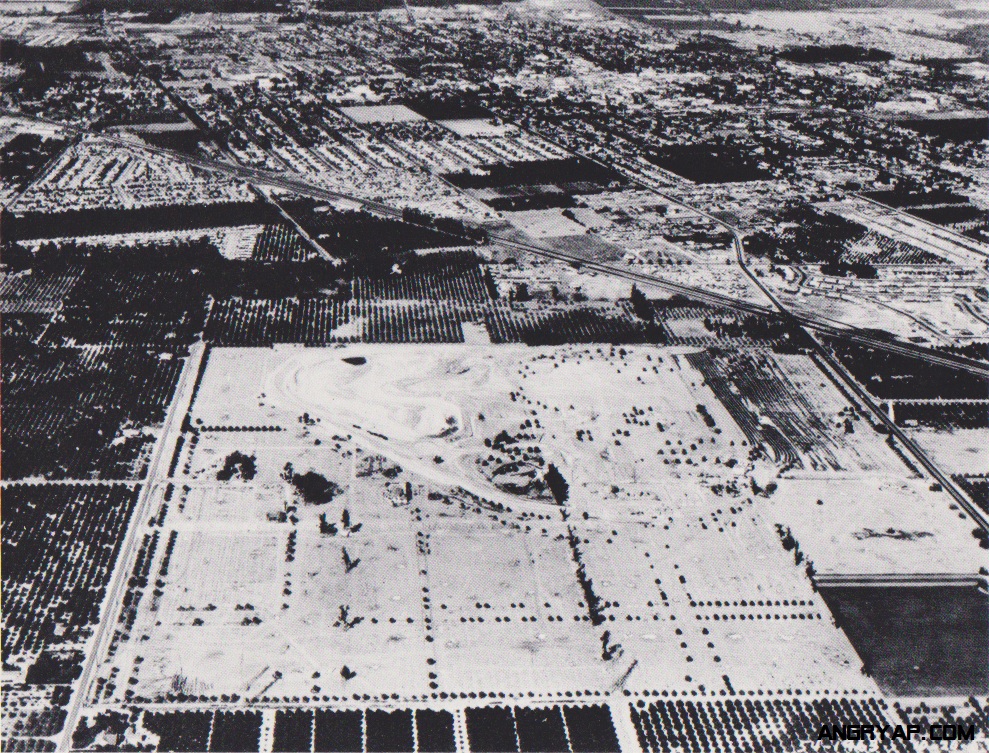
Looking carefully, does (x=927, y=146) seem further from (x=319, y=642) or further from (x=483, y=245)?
(x=319, y=642)

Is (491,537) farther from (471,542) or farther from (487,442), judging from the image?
(487,442)

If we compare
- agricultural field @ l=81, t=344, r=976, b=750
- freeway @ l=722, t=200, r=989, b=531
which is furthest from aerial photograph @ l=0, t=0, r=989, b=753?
freeway @ l=722, t=200, r=989, b=531

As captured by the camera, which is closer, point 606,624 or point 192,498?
point 606,624

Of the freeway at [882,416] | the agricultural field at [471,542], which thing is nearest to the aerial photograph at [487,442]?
the agricultural field at [471,542]

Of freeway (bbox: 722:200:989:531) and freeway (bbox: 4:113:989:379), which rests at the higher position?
freeway (bbox: 4:113:989:379)

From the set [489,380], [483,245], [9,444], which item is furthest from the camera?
[483,245]

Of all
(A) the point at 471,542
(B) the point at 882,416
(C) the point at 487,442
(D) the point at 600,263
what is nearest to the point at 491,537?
(A) the point at 471,542

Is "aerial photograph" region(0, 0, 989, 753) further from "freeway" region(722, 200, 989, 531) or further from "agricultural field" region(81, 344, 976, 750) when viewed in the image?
"freeway" region(722, 200, 989, 531)

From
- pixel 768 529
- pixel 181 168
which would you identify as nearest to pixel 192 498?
pixel 768 529
